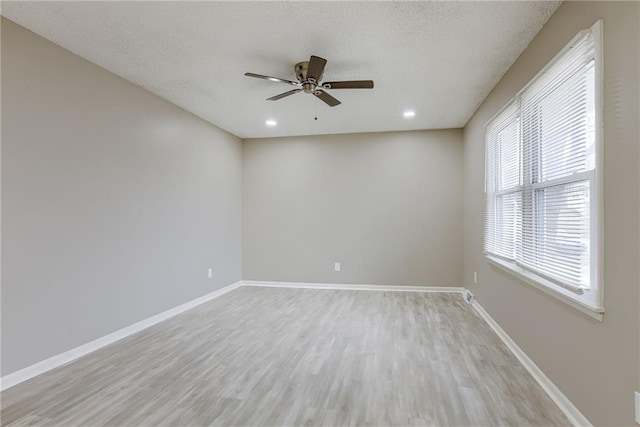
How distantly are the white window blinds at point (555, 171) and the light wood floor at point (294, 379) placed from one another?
894 millimetres

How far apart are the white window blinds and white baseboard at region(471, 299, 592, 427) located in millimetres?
699

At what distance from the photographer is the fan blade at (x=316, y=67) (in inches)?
91.8

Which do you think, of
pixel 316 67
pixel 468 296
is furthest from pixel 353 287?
pixel 316 67

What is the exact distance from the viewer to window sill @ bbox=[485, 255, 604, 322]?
1.63 metres

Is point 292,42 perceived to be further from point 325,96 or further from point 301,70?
point 325,96

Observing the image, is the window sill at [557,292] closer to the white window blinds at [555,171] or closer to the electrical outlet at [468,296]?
the white window blinds at [555,171]

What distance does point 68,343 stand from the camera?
103 inches

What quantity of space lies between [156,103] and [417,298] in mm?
4261

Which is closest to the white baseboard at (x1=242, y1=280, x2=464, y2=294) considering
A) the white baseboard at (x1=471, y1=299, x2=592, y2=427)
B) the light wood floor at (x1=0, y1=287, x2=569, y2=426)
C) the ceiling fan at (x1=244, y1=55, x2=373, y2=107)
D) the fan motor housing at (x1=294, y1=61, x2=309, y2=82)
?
the light wood floor at (x1=0, y1=287, x2=569, y2=426)

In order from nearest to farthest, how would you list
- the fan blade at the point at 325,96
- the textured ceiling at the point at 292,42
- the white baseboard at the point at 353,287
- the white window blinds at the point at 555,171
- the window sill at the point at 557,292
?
the window sill at the point at 557,292 < the white window blinds at the point at 555,171 < the textured ceiling at the point at 292,42 < the fan blade at the point at 325,96 < the white baseboard at the point at 353,287

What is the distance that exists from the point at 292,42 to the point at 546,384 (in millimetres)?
3088

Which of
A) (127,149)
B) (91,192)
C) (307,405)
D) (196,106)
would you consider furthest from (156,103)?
(307,405)

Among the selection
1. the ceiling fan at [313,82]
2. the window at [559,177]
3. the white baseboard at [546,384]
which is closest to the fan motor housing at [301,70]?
the ceiling fan at [313,82]

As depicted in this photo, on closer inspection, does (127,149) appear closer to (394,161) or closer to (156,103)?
(156,103)
